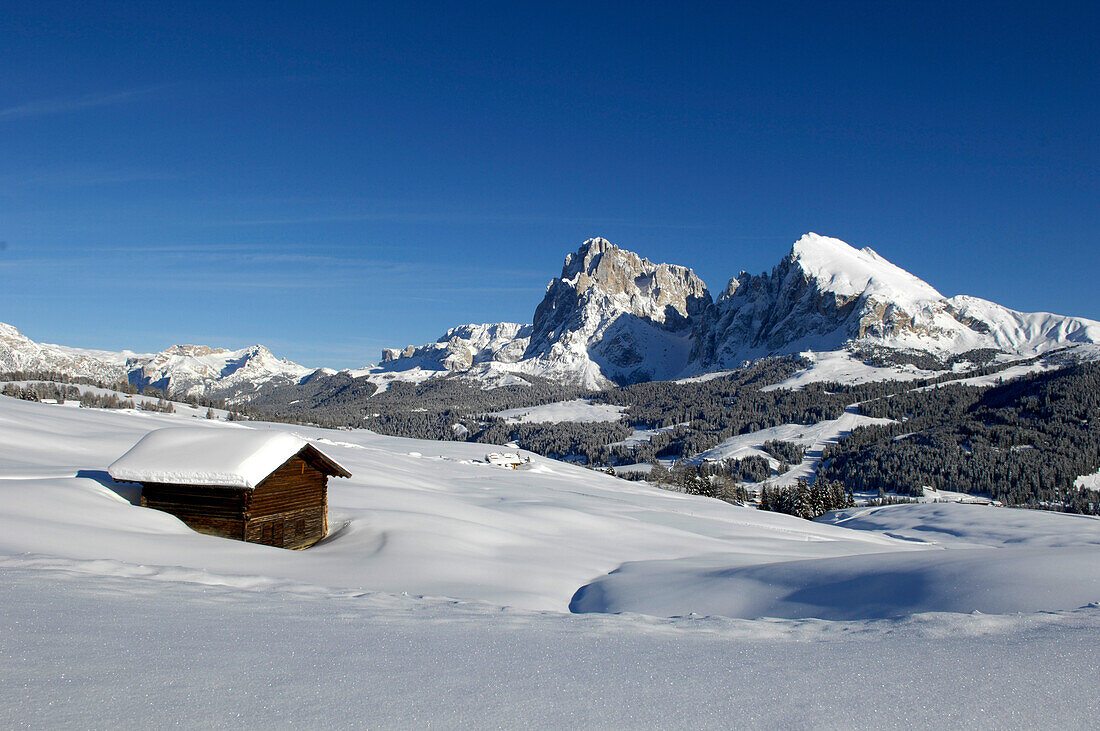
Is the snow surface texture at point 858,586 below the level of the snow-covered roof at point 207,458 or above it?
below

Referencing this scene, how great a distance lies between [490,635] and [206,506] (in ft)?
42.3

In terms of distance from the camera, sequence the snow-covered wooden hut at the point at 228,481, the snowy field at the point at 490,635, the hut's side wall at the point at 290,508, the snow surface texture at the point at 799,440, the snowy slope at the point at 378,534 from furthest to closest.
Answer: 1. the snow surface texture at the point at 799,440
2. the hut's side wall at the point at 290,508
3. the snow-covered wooden hut at the point at 228,481
4. the snowy slope at the point at 378,534
5. the snowy field at the point at 490,635

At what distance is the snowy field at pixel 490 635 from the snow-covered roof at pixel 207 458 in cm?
99

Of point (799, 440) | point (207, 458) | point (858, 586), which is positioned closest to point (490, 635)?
point (858, 586)

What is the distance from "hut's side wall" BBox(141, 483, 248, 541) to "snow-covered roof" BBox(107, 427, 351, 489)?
0.46 m

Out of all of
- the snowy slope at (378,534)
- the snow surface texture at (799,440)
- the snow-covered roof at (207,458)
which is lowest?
the snow surface texture at (799,440)

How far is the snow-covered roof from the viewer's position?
15766mm

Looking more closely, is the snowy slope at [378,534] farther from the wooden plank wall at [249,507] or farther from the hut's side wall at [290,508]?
the wooden plank wall at [249,507]

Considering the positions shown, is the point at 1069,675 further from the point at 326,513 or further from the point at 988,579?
the point at 326,513

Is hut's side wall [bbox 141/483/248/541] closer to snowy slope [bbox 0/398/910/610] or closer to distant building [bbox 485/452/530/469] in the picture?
snowy slope [bbox 0/398/910/610]

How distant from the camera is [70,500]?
1407 centimetres

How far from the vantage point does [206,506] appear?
16156mm

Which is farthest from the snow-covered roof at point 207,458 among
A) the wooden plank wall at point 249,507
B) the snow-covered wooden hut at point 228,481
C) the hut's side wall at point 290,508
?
the hut's side wall at point 290,508

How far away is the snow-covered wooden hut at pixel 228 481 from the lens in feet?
52.2
